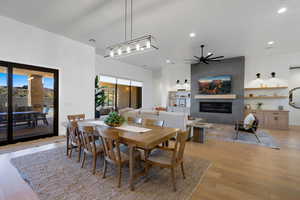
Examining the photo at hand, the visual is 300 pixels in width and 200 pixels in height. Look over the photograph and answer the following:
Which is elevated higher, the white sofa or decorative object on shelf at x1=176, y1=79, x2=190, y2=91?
decorative object on shelf at x1=176, y1=79, x2=190, y2=91

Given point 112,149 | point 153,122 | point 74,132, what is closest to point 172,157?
point 112,149

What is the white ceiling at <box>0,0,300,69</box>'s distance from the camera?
2969 millimetres

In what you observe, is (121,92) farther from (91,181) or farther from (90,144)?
(91,181)

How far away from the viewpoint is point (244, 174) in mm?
2400

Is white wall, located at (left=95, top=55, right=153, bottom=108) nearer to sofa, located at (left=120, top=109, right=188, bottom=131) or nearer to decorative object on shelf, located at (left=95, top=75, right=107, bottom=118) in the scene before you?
decorative object on shelf, located at (left=95, top=75, right=107, bottom=118)

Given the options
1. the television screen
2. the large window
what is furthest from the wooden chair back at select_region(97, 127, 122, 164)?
the television screen

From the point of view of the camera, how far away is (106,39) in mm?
4766

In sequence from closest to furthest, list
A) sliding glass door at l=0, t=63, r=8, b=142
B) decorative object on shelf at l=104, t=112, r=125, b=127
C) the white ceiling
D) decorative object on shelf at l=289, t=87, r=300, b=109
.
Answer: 1. decorative object on shelf at l=104, t=112, r=125, b=127
2. the white ceiling
3. sliding glass door at l=0, t=63, r=8, b=142
4. decorative object on shelf at l=289, t=87, r=300, b=109

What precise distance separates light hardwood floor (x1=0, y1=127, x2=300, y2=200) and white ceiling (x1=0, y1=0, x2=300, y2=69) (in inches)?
130

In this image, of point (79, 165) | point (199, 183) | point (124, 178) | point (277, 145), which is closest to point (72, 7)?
point (79, 165)

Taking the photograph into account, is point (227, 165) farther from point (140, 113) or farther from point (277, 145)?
point (140, 113)

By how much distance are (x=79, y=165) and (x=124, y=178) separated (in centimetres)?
101

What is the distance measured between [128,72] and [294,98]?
856 cm

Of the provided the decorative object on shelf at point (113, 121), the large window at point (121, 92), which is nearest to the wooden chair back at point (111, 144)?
the decorative object on shelf at point (113, 121)
